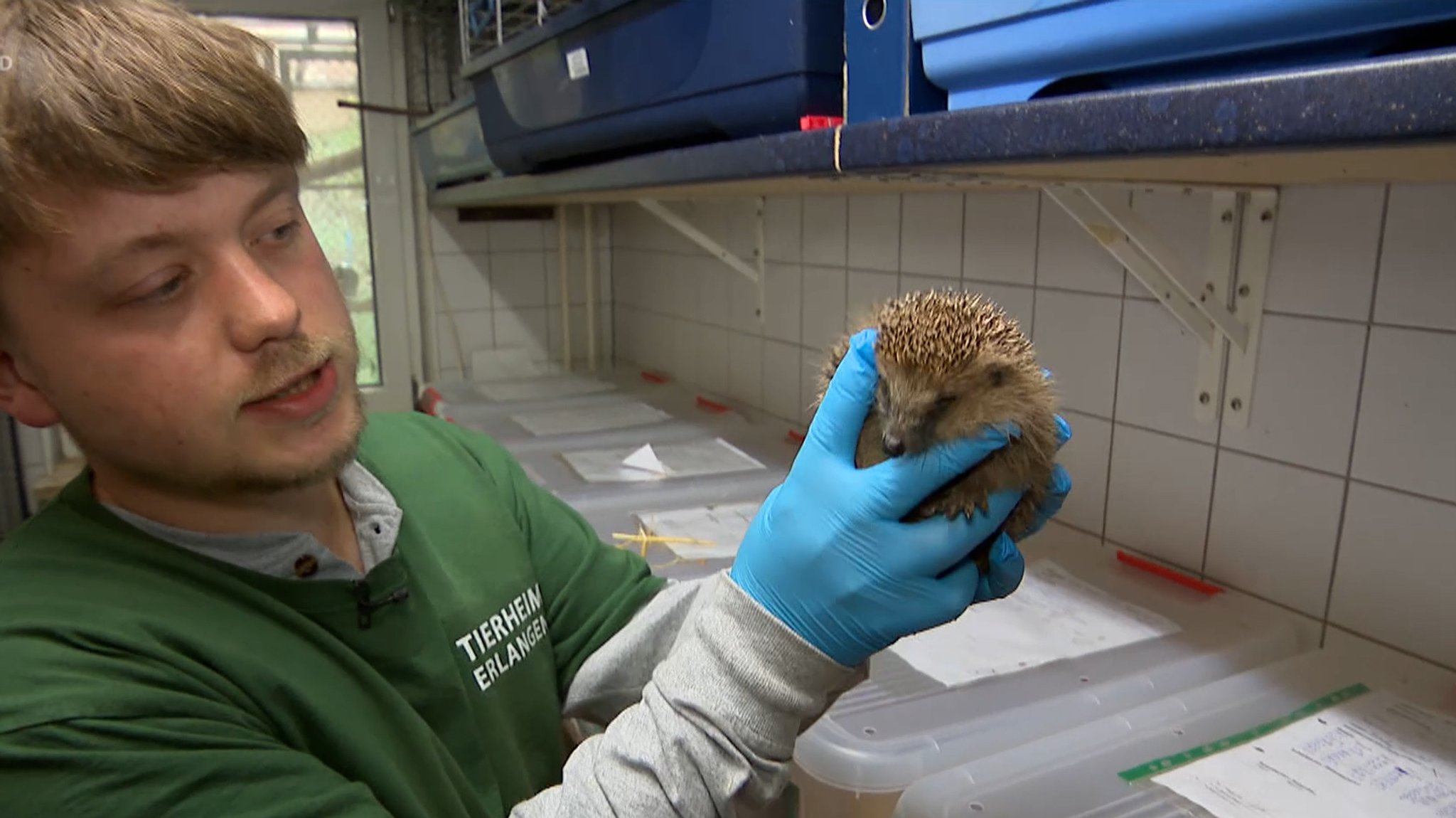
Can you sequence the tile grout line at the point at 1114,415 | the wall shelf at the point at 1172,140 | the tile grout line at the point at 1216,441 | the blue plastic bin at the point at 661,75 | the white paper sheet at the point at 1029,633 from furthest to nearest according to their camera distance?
1. the tile grout line at the point at 1114,415
2. the tile grout line at the point at 1216,441
3. the white paper sheet at the point at 1029,633
4. the blue plastic bin at the point at 661,75
5. the wall shelf at the point at 1172,140

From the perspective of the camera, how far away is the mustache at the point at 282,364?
2.21ft

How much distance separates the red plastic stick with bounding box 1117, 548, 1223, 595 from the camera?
1.28 m

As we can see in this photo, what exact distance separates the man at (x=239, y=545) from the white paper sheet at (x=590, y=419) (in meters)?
1.38

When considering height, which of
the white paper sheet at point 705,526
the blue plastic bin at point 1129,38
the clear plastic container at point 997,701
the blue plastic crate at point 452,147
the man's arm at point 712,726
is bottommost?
the clear plastic container at point 997,701

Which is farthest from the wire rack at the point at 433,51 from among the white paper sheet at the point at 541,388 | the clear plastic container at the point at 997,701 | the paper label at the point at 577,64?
the clear plastic container at the point at 997,701

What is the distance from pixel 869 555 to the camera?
709 mm

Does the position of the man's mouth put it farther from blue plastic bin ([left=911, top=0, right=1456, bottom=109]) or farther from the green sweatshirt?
blue plastic bin ([left=911, top=0, right=1456, bottom=109])

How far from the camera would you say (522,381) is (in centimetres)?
282

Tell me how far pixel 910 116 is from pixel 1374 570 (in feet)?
2.67

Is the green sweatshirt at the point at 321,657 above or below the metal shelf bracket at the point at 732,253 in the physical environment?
below

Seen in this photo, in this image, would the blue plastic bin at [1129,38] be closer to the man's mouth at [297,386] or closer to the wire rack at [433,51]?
the man's mouth at [297,386]

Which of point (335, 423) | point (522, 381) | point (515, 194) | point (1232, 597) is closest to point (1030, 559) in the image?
point (1232, 597)

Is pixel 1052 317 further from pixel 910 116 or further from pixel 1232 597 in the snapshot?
pixel 910 116

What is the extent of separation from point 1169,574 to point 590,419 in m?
1.40
